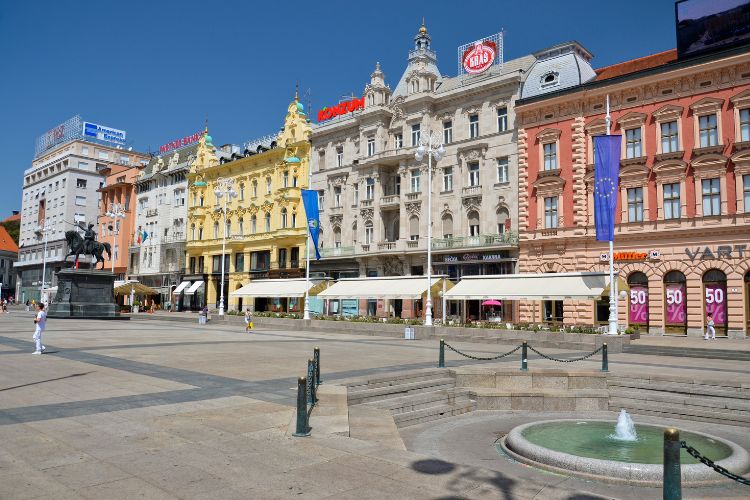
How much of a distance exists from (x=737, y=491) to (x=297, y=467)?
5.86 meters

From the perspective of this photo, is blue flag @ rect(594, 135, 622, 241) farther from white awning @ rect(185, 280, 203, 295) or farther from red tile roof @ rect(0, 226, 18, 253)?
red tile roof @ rect(0, 226, 18, 253)

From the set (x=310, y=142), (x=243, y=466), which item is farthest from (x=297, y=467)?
(x=310, y=142)

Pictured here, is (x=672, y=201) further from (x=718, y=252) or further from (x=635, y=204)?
(x=718, y=252)

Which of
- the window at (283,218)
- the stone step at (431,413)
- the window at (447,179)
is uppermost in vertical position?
the window at (447,179)

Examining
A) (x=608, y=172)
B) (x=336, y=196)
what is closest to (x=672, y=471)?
(x=608, y=172)

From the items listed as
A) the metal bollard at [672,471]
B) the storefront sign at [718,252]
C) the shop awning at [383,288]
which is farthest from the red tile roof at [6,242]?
the metal bollard at [672,471]

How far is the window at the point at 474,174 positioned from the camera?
139 feet

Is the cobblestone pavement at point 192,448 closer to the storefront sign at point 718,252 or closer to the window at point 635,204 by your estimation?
the storefront sign at point 718,252

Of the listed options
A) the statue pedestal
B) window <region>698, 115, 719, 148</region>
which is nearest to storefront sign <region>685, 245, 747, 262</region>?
window <region>698, 115, 719, 148</region>

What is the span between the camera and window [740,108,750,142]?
1208 inches

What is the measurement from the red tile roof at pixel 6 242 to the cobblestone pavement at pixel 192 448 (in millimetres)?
106231

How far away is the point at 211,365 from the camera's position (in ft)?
51.0

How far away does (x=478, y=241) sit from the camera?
133ft

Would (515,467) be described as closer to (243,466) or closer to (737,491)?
(737,491)
